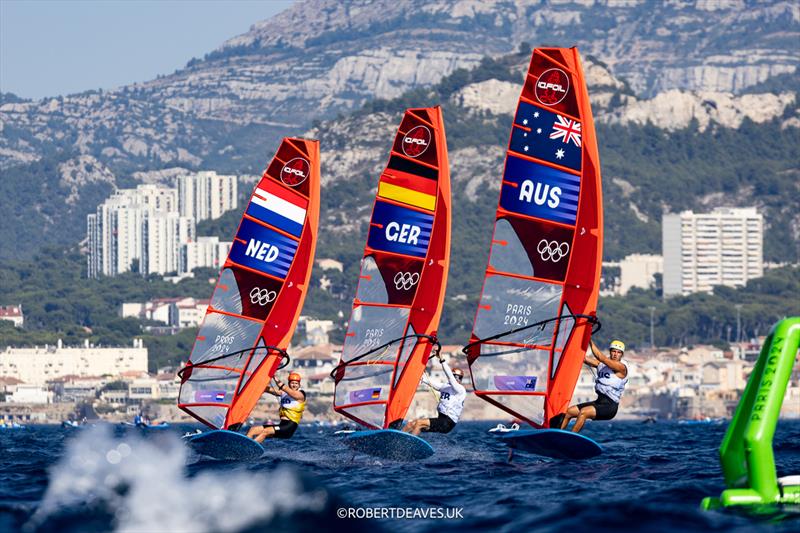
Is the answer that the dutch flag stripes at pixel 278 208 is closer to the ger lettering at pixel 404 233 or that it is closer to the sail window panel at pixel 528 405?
the ger lettering at pixel 404 233

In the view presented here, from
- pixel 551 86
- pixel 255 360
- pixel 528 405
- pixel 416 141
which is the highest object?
pixel 551 86

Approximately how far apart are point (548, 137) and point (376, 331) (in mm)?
5959

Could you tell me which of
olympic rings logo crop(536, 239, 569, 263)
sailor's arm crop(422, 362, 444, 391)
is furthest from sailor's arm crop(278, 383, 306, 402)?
olympic rings logo crop(536, 239, 569, 263)

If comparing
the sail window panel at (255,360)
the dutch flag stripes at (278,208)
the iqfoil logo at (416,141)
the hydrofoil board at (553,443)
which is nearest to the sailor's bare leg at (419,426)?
the hydrofoil board at (553,443)

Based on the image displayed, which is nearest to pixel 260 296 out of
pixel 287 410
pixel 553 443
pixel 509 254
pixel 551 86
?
pixel 287 410

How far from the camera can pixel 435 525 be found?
2283 cm

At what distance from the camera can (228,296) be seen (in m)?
38.8

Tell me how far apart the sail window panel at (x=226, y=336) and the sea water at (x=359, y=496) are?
518cm

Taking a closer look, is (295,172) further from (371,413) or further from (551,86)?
(551,86)

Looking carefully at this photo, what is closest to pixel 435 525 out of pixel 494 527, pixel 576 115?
pixel 494 527

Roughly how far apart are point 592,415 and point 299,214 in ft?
32.1

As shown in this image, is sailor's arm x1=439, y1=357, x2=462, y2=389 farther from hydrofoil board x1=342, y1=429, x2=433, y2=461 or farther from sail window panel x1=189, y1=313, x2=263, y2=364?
sail window panel x1=189, y1=313, x2=263, y2=364

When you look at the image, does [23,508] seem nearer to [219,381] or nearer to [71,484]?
[71,484]

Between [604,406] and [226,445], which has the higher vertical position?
[604,406]
